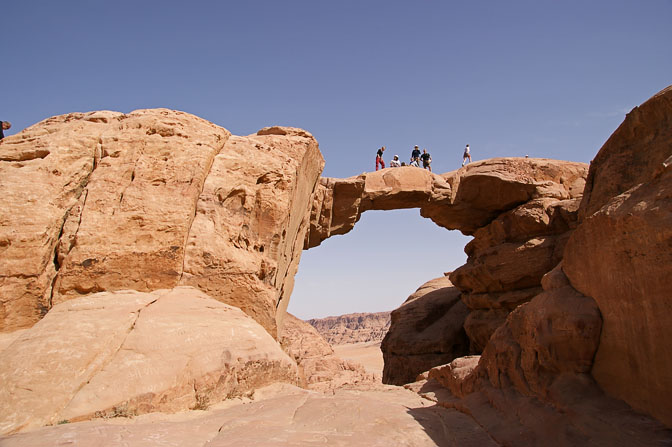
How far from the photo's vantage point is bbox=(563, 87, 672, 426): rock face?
10.8 feet

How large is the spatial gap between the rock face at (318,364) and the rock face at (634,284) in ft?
36.3

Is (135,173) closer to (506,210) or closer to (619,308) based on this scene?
(619,308)

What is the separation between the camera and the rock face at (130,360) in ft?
13.0

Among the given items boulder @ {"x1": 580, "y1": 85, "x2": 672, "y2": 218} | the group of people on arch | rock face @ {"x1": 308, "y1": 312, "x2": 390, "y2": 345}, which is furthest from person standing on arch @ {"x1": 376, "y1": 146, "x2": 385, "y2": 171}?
rock face @ {"x1": 308, "y1": 312, "x2": 390, "y2": 345}

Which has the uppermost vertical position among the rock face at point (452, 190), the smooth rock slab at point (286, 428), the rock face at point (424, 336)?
the rock face at point (452, 190)

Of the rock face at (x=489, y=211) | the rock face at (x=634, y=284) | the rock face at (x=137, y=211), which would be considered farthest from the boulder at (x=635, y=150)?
the rock face at (x=489, y=211)

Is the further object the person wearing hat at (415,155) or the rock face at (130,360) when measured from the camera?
the person wearing hat at (415,155)

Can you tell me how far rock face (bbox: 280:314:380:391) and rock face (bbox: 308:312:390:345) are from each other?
40.2m

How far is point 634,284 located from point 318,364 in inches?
609

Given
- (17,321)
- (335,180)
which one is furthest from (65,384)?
(335,180)

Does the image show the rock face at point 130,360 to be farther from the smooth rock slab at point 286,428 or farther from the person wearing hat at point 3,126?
the person wearing hat at point 3,126

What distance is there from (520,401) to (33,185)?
21.6 feet

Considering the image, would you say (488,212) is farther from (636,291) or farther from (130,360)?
(130,360)

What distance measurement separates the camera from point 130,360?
448cm
